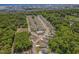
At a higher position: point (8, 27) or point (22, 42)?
point (8, 27)

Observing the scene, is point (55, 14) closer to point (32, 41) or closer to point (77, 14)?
point (77, 14)

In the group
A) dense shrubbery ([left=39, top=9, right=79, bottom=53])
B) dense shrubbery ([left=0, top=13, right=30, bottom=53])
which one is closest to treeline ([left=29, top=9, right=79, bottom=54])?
dense shrubbery ([left=39, top=9, right=79, bottom=53])

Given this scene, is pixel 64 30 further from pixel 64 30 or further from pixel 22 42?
pixel 22 42

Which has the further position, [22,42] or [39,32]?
[39,32]

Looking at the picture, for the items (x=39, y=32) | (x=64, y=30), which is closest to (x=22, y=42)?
(x=39, y=32)

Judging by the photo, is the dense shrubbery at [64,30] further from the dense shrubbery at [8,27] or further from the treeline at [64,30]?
the dense shrubbery at [8,27]

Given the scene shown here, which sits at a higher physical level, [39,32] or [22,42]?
[39,32]

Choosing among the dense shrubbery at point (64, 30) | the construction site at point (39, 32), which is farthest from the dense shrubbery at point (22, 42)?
the dense shrubbery at point (64, 30)

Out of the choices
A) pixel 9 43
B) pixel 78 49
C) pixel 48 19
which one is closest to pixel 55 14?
pixel 48 19
